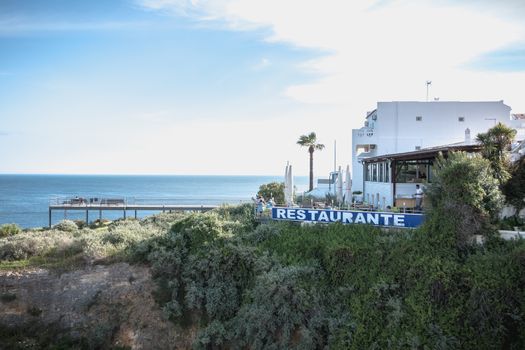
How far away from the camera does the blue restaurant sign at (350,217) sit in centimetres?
1969

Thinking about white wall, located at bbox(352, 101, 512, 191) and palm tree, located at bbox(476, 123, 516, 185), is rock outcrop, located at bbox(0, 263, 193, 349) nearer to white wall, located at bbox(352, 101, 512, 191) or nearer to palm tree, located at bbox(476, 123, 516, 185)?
palm tree, located at bbox(476, 123, 516, 185)

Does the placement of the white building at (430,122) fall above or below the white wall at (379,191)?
above

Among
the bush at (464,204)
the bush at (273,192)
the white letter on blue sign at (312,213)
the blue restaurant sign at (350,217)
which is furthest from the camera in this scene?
the bush at (273,192)

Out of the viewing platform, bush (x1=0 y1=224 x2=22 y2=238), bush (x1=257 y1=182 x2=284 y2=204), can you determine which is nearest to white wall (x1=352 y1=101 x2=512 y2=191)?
bush (x1=257 y1=182 x2=284 y2=204)

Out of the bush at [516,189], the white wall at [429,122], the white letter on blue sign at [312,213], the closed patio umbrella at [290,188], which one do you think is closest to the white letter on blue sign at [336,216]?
the white letter on blue sign at [312,213]

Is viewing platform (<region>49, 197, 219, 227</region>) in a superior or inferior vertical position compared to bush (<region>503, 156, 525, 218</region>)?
inferior

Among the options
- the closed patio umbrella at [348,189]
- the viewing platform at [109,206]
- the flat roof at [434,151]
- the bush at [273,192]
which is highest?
the flat roof at [434,151]

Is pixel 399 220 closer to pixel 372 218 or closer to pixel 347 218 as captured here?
pixel 372 218

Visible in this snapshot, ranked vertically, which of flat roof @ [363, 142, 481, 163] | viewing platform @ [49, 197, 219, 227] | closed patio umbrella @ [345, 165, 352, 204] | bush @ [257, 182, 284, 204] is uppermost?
flat roof @ [363, 142, 481, 163]

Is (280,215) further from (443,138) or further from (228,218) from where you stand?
(443,138)

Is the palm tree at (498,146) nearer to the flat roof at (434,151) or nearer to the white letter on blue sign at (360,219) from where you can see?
the flat roof at (434,151)

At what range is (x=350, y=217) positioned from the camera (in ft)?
69.3

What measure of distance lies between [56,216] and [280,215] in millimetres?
69933

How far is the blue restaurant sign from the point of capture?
19.7 m
